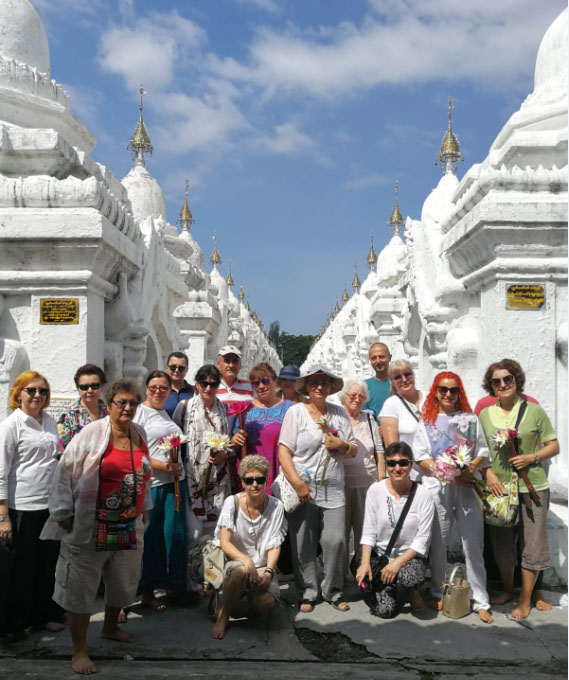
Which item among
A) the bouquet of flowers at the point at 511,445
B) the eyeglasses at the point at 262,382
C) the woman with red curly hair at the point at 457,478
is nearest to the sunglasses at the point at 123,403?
the eyeglasses at the point at 262,382

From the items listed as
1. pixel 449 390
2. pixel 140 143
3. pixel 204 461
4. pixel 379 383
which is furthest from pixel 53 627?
pixel 140 143

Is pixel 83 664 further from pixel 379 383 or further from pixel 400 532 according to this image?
pixel 379 383

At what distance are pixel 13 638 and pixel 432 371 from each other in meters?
4.70

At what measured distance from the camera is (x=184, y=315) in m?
10.6

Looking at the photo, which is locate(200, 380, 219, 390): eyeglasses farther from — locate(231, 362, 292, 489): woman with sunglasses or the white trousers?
the white trousers

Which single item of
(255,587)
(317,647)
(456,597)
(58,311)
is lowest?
(317,647)

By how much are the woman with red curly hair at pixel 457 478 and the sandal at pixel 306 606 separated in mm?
788

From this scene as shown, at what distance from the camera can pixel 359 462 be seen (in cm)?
461

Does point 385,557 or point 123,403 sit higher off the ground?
point 123,403

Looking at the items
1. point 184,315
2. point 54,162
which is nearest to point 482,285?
point 54,162

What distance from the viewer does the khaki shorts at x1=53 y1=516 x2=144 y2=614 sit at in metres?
3.37

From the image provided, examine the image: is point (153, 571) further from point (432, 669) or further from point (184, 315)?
point (184, 315)

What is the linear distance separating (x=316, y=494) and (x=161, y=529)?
1021 millimetres

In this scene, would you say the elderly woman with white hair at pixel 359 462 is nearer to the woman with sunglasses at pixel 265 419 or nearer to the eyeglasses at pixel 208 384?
the woman with sunglasses at pixel 265 419
